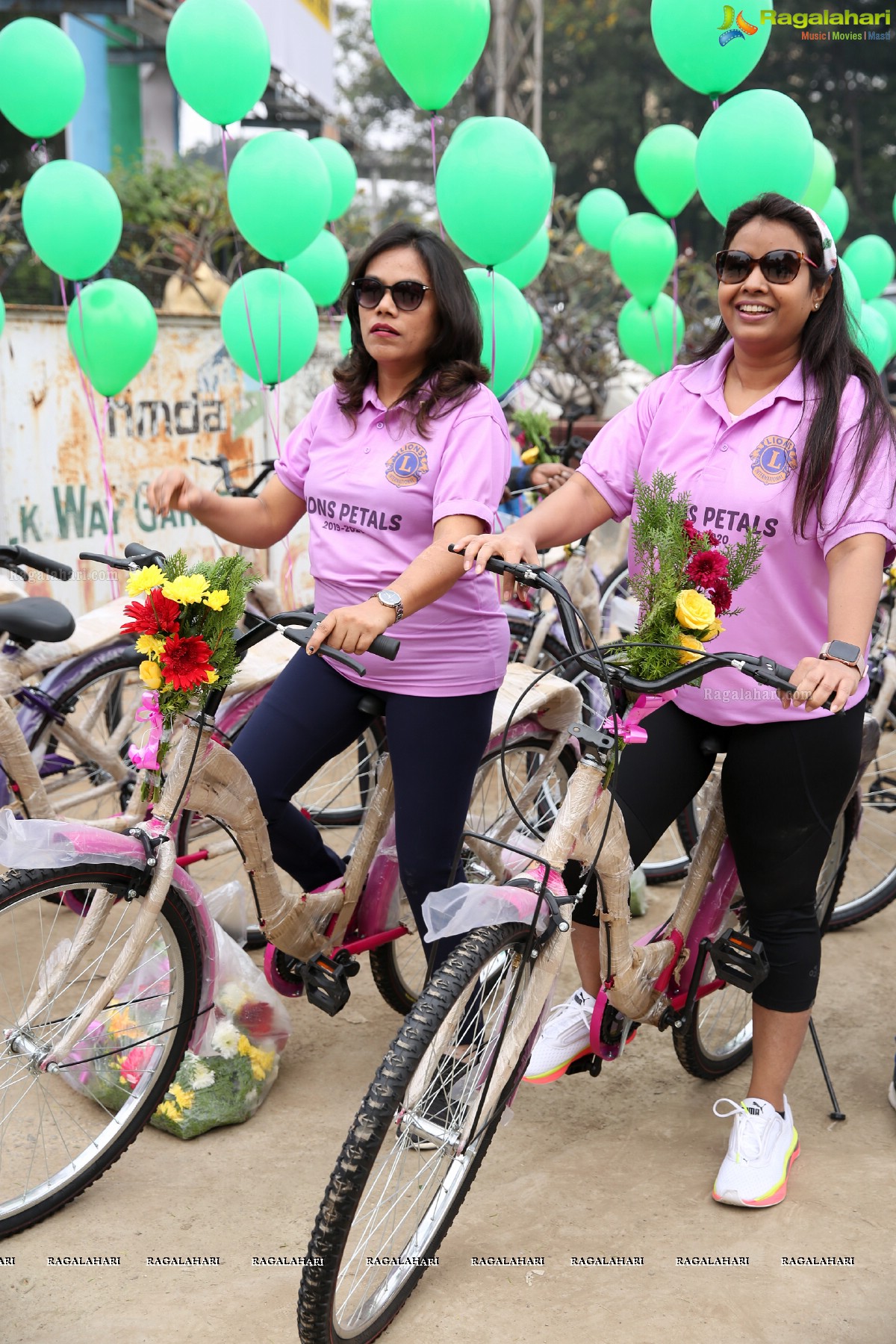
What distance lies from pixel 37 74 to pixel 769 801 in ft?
11.8

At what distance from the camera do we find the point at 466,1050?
6.67 feet

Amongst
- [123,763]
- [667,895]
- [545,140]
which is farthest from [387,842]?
[545,140]

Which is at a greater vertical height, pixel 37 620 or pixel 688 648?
pixel 688 648

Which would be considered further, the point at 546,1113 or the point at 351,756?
the point at 351,756

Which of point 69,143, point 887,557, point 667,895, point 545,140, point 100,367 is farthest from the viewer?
point 545,140

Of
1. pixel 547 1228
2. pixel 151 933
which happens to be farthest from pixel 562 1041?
pixel 151 933

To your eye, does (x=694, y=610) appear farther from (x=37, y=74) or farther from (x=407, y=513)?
(x=37, y=74)

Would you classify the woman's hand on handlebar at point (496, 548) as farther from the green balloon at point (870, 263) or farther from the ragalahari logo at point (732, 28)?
the green balloon at point (870, 263)

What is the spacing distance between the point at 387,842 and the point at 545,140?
89.3 feet

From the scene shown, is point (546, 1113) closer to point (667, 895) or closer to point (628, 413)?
point (667, 895)

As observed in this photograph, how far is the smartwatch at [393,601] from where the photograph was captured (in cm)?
212

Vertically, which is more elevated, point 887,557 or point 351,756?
point 887,557

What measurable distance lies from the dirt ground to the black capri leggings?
17.4 inches

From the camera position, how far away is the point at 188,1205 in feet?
8.04
